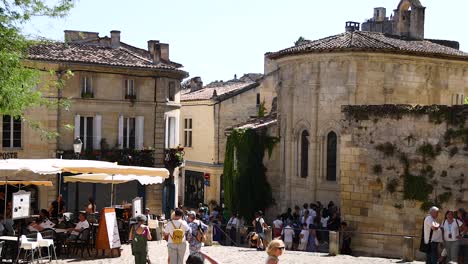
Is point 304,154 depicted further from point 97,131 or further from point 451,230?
point 451,230

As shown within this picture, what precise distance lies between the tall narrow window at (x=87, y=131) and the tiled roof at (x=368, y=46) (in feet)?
31.1

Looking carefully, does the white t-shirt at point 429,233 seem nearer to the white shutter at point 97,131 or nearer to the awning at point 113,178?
the awning at point 113,178

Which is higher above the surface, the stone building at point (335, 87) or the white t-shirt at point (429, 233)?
the stone building at point (335, 87)

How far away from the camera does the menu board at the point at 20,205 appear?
16828mm

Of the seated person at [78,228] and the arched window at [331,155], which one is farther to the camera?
the arched window at [331,155]

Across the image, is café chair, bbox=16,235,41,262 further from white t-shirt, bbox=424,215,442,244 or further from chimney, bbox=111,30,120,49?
chimney, bbox=111,30,120,49

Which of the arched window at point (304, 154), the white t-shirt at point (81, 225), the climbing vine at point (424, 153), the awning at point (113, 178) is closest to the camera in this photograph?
the white t-shirt at point (81, 225)

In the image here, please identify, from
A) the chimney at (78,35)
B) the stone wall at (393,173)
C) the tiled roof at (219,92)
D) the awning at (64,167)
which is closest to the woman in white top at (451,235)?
the stone wall at (393,173)

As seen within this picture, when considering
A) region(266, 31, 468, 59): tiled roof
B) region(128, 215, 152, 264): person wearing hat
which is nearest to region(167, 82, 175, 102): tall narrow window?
region(266, 31, 468, 59): tiled roof

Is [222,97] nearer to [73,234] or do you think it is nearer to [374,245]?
[374,245]

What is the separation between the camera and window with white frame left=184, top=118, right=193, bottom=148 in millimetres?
56594

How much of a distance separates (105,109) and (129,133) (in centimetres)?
180

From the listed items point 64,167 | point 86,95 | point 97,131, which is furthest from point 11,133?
point 64,167

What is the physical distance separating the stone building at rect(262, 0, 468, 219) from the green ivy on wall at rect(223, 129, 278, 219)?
1.57 metres
